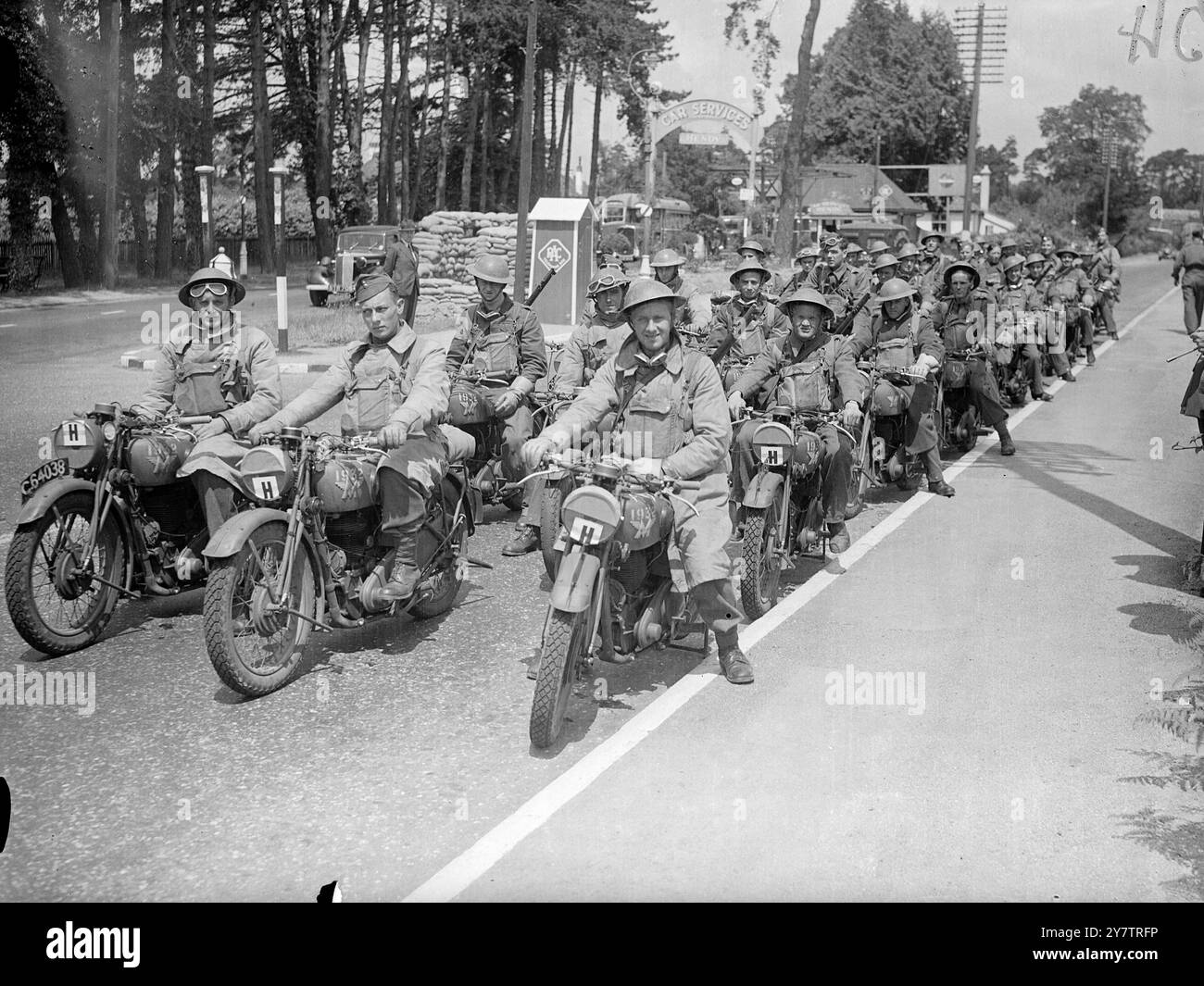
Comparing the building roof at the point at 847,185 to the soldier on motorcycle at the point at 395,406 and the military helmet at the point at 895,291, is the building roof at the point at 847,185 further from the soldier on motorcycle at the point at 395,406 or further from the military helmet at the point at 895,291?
the soldier on motorcycle at the point at 395,406

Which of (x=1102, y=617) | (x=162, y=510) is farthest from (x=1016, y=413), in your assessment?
(x=162, y=510)

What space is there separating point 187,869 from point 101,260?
3562 centimetres

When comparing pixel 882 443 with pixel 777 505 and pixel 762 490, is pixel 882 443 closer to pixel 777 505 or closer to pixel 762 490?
pixel 777 505

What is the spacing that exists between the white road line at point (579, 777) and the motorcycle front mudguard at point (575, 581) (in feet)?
1.99

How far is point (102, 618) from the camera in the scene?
21.7 ft

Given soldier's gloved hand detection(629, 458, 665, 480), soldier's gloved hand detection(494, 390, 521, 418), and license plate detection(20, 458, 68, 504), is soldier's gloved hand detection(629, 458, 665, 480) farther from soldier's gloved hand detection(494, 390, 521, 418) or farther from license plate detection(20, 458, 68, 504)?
soldier's gloved hand detection(494, 390, 521, 418)

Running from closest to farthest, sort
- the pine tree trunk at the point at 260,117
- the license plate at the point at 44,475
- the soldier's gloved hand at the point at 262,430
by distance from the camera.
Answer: the soldier's gloved hand at the point at 262,430 < the license plate at the point at 44,475 < the pine tree trunk at the point at 260,117

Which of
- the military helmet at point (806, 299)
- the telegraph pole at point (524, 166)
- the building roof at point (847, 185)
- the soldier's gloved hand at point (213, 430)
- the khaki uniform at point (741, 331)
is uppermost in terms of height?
the building roof at point (847, 185)

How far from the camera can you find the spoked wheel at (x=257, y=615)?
5.59 metres

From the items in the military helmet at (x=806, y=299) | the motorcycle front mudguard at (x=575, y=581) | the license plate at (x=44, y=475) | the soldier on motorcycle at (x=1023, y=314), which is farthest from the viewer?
the soldier on motorcycle at (x=1023, y=314)

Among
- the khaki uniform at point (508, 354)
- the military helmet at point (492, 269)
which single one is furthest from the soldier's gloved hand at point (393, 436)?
the military helmet at point (492, 269)

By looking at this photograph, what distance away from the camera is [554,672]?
5.18 m

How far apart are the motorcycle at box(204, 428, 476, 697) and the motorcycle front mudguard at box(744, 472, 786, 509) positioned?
1656 millimetres
